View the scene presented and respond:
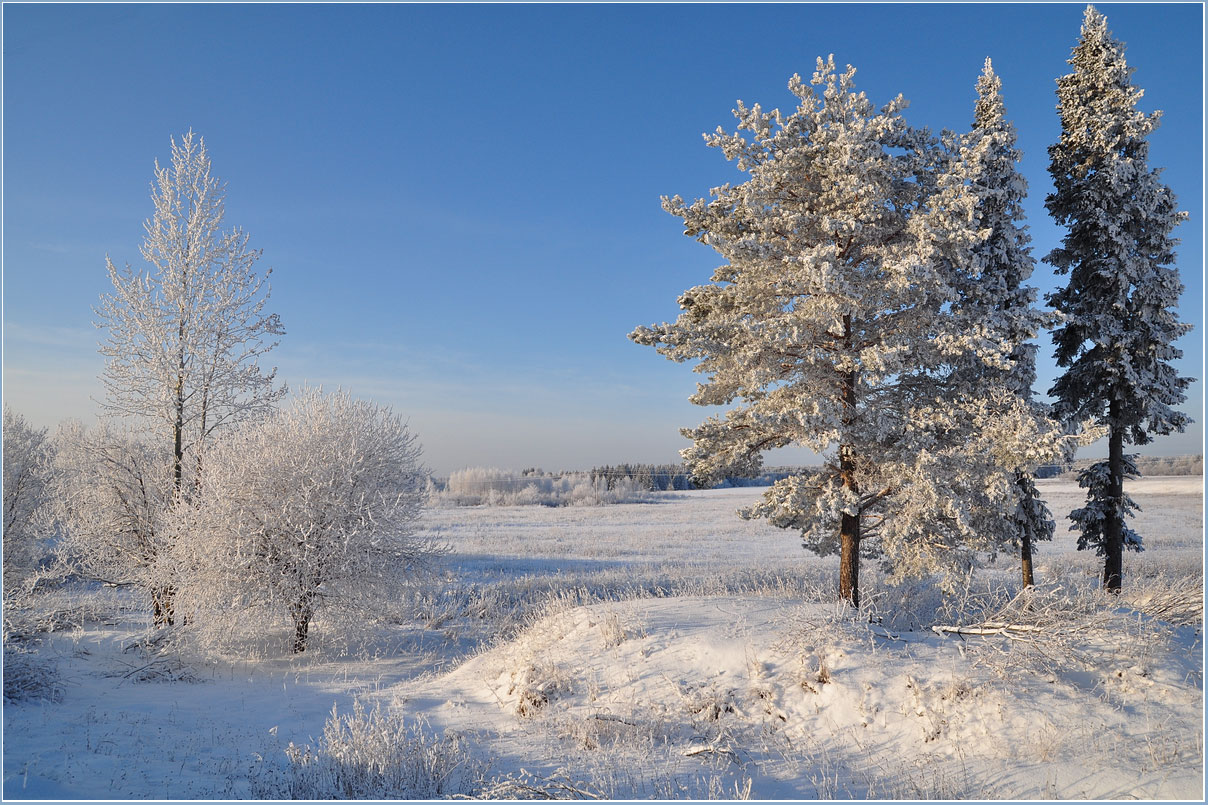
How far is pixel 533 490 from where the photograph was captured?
237ft

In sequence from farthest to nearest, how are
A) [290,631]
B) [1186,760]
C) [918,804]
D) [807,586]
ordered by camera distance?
[807,586]
[290,631]
[1186,760]
[918,804]

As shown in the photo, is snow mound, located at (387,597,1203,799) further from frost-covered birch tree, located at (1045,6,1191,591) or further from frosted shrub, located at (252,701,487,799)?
frost-covered birch tree, located at (1045,6,1191,591)

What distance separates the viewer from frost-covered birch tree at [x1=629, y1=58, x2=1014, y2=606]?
11.1m

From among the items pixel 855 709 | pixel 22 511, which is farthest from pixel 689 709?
pixel 22 511

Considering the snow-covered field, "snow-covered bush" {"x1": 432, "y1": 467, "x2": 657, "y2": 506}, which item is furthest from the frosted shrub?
"snow-covered bush" {"x1": 432, "y1": 467, "x2": 657, "y2": 506}

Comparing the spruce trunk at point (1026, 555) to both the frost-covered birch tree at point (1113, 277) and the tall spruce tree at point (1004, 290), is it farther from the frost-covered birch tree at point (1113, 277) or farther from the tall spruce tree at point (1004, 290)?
the frost-covered birch tree at point (1113, 277)

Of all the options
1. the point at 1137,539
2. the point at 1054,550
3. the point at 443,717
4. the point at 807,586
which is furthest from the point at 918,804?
the point at 1054,550

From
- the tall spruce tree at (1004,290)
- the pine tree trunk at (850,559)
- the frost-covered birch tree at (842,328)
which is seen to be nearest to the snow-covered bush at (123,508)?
the frost-covered birch tree at (842,328)

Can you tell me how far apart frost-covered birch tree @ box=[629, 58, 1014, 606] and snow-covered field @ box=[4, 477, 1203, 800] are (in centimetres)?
202

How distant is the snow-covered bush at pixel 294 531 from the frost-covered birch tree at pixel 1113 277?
16.6 m

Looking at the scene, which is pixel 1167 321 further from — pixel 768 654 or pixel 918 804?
pixel 918 804

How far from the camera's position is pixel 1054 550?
32.7m

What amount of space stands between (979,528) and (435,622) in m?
13.0

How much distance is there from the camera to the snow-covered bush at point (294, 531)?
12922 millimetres
